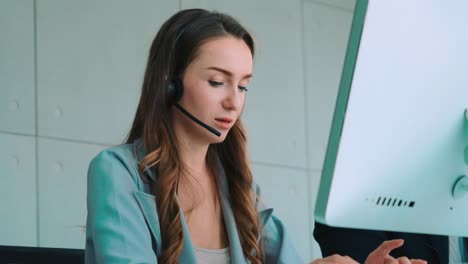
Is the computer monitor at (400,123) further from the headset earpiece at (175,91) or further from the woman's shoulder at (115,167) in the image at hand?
the headset earpiece at (175,91)

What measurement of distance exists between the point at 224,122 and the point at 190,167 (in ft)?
0.43

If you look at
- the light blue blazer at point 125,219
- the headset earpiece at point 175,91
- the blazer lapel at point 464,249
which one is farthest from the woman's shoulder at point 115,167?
the blazer lapel at point 464,249

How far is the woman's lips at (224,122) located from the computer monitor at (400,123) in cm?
68

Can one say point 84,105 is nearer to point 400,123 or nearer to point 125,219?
point 125,219

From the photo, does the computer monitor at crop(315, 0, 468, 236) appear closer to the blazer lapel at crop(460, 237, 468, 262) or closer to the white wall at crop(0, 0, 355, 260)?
the blazer lapel at crop(460, 237, 468, 262)

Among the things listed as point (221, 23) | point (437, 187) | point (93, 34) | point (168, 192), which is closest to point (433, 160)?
point (437, 187)

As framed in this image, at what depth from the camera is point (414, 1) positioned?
3.71 feet

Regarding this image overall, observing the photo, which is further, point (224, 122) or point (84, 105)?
point (84, 105)

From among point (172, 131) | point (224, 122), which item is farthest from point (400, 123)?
point (172, 131)

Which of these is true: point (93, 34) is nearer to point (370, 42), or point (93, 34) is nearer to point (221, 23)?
point (221, 23)

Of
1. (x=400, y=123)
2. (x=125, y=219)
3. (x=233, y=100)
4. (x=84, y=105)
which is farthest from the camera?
(x=84, y=105)

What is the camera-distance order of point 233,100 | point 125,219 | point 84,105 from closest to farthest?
point 125,219 → point 233,100 → point 84,105

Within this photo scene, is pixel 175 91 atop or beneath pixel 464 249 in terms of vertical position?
atop

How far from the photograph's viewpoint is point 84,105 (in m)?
3.19
